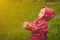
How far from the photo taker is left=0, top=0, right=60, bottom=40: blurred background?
2848 mm

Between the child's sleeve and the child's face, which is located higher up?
the child's face

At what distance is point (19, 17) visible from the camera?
2861 millimetres

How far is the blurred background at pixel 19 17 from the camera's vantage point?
2.85m

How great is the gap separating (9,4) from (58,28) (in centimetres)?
37

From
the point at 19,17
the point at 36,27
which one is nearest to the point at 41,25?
the point at 36,27

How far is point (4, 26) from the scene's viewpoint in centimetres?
286

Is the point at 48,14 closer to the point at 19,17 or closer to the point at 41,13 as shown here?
the point at 41,13

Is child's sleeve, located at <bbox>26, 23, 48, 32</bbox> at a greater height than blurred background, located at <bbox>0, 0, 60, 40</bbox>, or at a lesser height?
lesser

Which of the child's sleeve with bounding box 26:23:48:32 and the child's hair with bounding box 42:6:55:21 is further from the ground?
the child's hair with bounding box 42:6:55:21

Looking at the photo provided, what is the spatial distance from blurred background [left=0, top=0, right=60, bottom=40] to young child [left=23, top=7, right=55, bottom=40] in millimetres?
44

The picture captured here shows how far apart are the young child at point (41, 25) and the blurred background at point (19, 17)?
0.04 metres

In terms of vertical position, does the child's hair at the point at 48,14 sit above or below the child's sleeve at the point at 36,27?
above

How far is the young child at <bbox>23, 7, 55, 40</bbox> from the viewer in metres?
2.78

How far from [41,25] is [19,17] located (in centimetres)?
17
